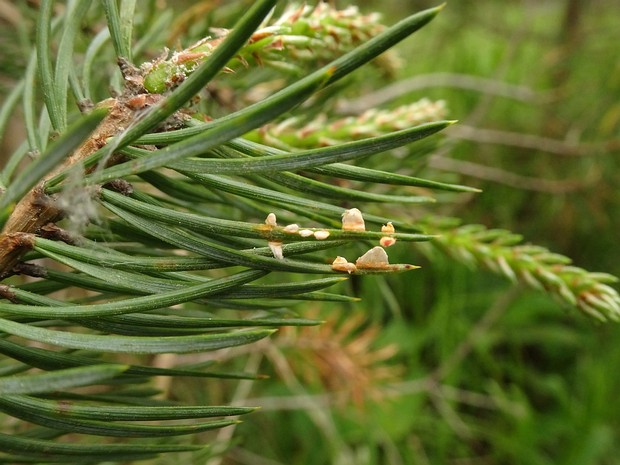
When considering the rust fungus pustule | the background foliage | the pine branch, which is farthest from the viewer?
the background foliage

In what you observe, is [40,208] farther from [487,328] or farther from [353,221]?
[487,328]

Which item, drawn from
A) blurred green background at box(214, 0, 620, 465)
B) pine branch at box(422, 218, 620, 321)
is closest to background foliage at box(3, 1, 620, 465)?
blurred green background at box(214, 0, 620, 465)

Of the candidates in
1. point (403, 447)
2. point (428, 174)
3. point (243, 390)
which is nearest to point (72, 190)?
point (428, 174)

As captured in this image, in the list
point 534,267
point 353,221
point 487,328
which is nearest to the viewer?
point 353,221

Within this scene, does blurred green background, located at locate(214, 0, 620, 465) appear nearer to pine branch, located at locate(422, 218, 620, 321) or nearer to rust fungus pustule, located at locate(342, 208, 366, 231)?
pine branch, located at locate(422, 218, 620, 321)

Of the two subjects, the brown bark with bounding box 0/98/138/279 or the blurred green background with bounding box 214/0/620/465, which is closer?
the brown bark with bounding box 0/98/138/279

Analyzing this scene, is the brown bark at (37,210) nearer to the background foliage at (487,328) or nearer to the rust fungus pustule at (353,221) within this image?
the rust fungus pustule at (353,221)

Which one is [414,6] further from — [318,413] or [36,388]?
[36,388]

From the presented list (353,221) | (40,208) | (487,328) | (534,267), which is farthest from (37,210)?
(487,328)
